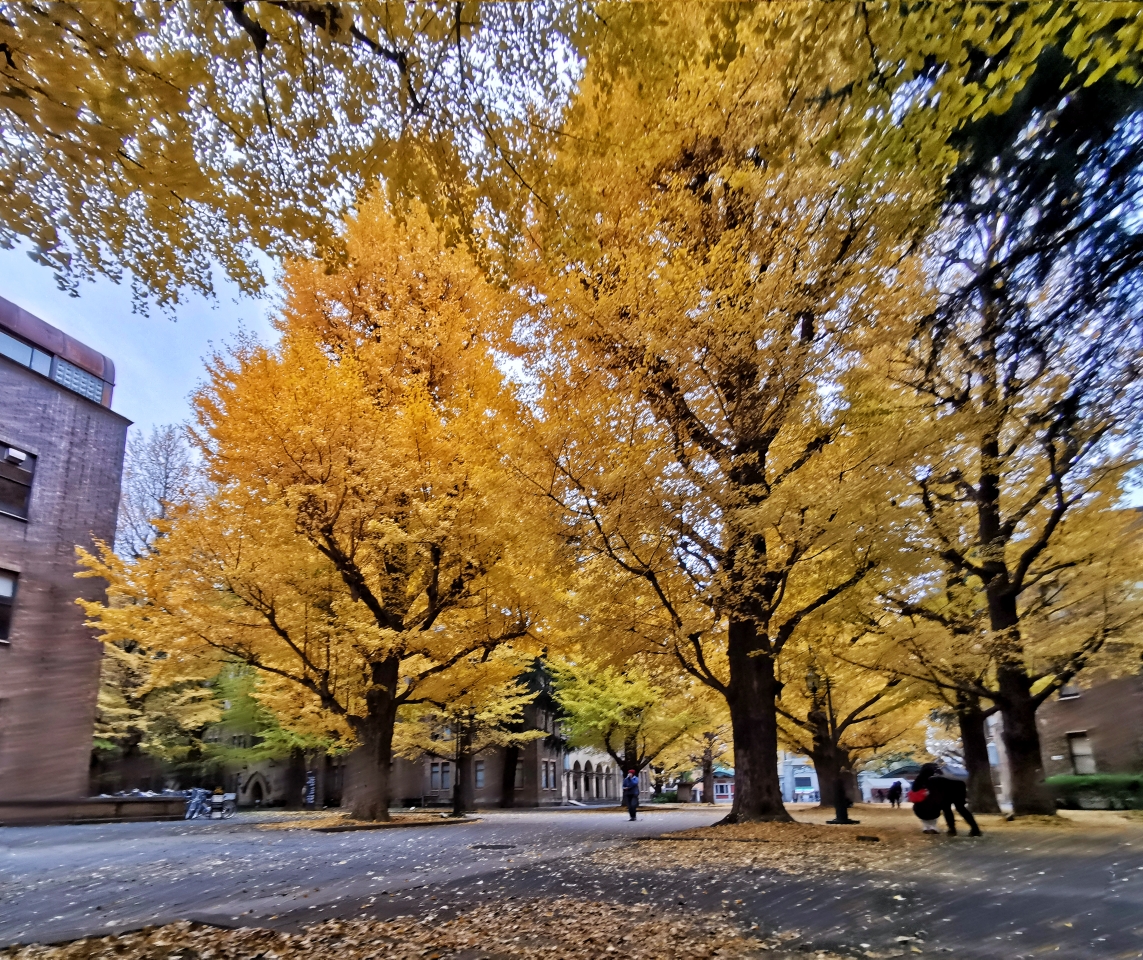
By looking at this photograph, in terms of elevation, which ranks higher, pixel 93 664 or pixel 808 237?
pixel 808 237

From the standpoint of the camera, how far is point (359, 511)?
45.9ft

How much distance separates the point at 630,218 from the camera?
11320 millimetres

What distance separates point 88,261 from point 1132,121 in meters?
8.20

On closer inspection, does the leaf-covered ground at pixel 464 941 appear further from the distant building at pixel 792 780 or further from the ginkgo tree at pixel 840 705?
the distant building at pixel 792 780

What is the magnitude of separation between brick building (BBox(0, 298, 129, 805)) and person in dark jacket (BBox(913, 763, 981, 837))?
2212 cm

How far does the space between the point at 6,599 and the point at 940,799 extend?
2373cm

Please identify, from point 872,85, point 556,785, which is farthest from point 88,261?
point 556,785

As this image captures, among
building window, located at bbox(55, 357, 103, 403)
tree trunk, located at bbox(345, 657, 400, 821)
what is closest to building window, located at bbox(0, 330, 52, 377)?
building window, located at bbox(55, 357, 103, 403)

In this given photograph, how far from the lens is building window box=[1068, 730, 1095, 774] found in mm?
26589

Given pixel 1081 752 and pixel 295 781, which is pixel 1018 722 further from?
pixel 295 781

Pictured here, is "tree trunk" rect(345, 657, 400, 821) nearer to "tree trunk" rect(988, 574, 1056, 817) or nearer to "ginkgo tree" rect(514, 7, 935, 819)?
"ginkgo tree" rect(514, 7, 935, 819)

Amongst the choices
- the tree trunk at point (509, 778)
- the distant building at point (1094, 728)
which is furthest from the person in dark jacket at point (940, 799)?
the tree trunk at point (509, 778)

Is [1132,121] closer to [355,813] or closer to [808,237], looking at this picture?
[808,237]

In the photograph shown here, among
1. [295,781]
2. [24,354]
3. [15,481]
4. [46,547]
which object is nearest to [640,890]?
[46,547]
